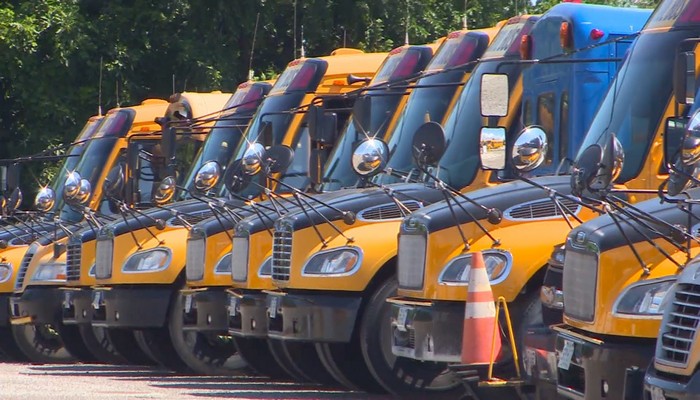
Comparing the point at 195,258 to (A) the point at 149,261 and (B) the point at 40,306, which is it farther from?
(B) the point at 40,306

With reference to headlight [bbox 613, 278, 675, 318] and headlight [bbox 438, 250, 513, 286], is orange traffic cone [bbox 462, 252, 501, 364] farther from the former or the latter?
headlight [bbox 613, 278, 675, 318]

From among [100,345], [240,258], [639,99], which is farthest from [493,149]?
[100,345]

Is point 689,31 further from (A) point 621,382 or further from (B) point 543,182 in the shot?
(A) point 621,382

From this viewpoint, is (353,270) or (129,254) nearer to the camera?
(353,270)

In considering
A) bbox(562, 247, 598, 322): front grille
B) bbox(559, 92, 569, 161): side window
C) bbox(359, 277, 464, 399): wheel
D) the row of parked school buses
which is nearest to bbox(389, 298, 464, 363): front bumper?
the row of parked school buses

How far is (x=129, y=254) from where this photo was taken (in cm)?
1675

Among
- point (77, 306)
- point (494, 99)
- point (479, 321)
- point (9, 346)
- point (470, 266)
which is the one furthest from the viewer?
point (9, 346)

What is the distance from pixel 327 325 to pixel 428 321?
169 cm

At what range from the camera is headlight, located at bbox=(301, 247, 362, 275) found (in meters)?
12.6

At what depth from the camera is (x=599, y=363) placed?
8.15 m

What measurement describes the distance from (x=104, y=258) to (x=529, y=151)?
7.93 meters

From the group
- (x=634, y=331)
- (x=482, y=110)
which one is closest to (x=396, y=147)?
(x=482, y=110)

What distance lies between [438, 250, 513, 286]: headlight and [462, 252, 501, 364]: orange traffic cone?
27 centimetres

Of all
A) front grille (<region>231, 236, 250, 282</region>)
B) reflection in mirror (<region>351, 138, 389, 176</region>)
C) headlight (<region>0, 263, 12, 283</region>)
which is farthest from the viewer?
headlight (<region>0, 263, 12, 283</region>)
